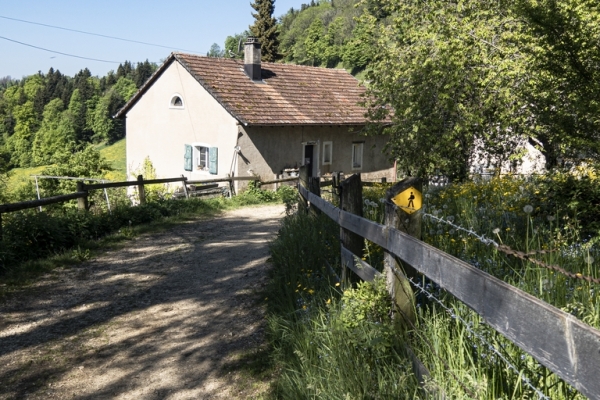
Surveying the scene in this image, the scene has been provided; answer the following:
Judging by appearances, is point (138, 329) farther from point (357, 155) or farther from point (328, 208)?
point (357, 155)

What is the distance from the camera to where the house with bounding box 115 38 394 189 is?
81.6ft

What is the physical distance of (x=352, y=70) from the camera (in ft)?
334

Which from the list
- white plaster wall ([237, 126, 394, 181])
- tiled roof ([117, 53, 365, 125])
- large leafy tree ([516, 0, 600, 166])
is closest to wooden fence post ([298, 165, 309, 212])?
large leafy tree ([516, 0, 600, 166])

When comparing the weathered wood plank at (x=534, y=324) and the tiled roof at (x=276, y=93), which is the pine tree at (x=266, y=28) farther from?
the weathered wood plank at (x=534, y=324)

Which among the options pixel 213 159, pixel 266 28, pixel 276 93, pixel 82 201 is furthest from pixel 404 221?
pixel 266 28

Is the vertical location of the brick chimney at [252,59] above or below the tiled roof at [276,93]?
above

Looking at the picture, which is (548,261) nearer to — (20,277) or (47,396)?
(47,396)

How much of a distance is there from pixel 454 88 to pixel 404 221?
433 inches

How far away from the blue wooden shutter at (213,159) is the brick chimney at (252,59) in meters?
4.18

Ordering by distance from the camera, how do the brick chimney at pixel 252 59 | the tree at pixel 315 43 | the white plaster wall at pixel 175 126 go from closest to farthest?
the white plaster wall at pixel 175 126 → the brick chimney at pixel 252 59 → the tree at pixel 315 43

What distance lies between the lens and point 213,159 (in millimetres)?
25234

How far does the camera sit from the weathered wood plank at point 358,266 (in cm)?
399

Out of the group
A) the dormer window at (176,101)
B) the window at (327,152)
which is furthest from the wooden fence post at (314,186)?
the window at (327,152)

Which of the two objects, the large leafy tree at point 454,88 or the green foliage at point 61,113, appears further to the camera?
the green foliage at point 61,113
